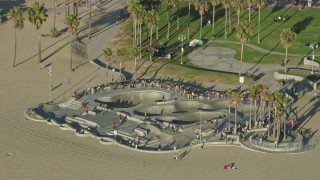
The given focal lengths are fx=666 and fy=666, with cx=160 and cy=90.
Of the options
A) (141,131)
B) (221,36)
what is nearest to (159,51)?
(221,36)

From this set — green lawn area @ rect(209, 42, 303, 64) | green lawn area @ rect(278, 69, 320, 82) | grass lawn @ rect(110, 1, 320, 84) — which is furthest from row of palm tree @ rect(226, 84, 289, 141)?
green lawn area @ rect(209, 42, 303, 64)

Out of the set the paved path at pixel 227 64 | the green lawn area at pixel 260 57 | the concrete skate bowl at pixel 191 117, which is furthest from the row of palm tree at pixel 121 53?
the green lawn area at pixel 260 57

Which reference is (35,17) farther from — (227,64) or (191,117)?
(191,117)

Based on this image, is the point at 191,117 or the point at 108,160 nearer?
the point at 108,160

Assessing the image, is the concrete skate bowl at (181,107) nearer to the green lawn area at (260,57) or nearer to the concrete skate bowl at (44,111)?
the concrete skate bowl at (44,111)

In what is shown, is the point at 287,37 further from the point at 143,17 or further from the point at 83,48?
the point at 83,48

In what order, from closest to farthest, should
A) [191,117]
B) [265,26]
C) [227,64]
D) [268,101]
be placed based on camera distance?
1. [268,101]
2. [191,117]
3. [227,64]
4. [265,26]

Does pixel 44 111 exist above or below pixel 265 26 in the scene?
below

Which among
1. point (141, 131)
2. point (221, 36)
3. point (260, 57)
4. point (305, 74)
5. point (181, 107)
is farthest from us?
point (221, 36)
